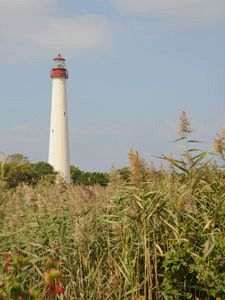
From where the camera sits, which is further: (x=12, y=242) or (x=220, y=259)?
(x=12, y=242)

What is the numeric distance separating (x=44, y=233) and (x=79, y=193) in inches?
24.1

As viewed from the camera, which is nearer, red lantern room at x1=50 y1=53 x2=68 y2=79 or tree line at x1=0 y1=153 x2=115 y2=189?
tree line at x1=0 y1=153 x2=115 y2=189

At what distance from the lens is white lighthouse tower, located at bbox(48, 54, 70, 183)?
4825 cm

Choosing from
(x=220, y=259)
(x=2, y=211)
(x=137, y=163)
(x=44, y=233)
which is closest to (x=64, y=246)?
(x=44, y=233)

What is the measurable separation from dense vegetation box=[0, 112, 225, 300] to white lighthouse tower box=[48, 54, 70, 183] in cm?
4193

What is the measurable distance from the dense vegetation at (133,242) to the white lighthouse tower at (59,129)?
4193 cm

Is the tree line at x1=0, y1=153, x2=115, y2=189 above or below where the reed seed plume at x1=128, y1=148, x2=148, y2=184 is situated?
above

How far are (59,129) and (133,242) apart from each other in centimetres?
4356

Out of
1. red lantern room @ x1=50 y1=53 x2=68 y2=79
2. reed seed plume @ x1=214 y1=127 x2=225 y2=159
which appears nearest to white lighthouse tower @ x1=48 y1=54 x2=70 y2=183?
red lantern room @ x1=50 y1=53 x2=68 y2=79

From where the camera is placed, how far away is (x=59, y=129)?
48.4 m

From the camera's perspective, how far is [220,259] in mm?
5223

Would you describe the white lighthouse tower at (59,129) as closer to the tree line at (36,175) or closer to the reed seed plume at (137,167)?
the tree line at (36,175)

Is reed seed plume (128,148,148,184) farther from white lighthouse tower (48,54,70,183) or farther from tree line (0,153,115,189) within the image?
white lighthouse tower (48,54,70,183)

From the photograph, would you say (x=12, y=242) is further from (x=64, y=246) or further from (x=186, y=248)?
(x=186, y=248)
